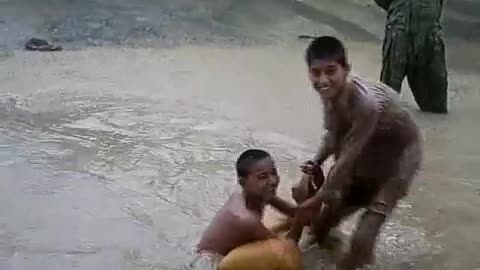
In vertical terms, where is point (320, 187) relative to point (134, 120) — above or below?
above

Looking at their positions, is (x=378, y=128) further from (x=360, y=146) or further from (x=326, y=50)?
(x=326, y=50)

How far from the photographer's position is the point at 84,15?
920 cm

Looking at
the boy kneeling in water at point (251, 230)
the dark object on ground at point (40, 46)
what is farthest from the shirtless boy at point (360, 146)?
the dark object on ground at point (40, 46)

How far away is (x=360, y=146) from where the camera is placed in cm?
328

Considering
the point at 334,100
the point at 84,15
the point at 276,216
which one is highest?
the point at 334,100

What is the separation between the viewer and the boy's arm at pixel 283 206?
343 cm

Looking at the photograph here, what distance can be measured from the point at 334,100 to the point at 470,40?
5.65 meters

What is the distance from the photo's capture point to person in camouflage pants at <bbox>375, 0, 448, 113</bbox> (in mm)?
5996

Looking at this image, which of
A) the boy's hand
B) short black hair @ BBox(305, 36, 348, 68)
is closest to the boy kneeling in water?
the boy's hand

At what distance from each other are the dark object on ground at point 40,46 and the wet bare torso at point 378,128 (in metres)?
4.87

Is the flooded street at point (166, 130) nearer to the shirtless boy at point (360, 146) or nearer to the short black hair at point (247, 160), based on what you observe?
the shirtless boy at point (360, 146)

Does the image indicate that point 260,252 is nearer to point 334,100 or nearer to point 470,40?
point 334,100

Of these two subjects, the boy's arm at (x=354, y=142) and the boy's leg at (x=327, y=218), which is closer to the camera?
the boy's arm at (x=354, y=142)

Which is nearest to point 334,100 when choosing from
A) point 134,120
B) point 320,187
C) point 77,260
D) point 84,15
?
point 320,187
